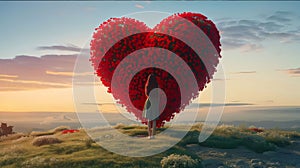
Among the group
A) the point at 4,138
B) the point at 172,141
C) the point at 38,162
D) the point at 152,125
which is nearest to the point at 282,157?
the point at 172,141

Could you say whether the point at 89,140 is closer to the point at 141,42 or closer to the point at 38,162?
the point at 38,162

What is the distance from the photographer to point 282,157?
2073 cm

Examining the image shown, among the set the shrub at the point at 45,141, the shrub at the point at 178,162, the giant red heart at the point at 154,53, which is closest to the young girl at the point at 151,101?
the giant red heart at the point at 154,53

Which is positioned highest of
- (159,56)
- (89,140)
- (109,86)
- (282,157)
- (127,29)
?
(127,29)

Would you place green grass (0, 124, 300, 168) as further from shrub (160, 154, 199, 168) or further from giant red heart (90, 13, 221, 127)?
giant red heart (90, 13, 221, 127)

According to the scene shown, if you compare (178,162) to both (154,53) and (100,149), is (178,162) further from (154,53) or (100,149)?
(154,53)

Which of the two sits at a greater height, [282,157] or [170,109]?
[170,109]

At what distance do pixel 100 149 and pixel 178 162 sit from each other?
5012 millimetres

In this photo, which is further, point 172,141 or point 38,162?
point 172,141

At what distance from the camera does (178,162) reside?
55.3 feet

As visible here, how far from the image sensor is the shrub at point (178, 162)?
1673 centimetres

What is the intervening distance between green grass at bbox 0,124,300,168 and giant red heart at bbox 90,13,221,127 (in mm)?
3047

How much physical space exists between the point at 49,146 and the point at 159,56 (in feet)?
28.5

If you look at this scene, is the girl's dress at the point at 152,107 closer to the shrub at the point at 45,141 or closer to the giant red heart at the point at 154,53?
the giant red heart at the point at 154,53
